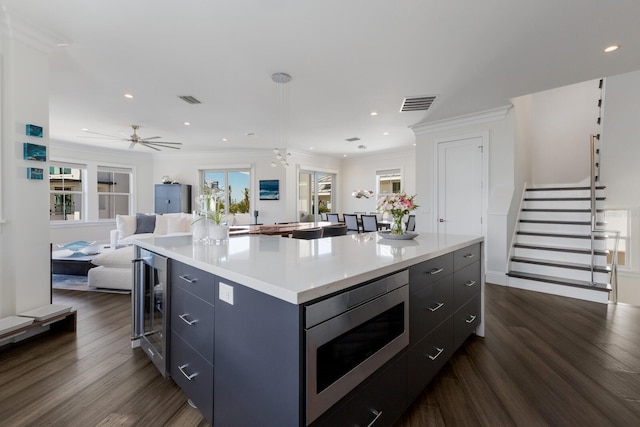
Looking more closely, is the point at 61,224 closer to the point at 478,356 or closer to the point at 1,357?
the point at 1,357

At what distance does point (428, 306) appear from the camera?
1717 millimetres

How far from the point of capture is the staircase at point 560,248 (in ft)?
12.4

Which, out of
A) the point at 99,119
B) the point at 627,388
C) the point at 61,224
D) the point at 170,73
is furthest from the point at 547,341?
the point at 61,224

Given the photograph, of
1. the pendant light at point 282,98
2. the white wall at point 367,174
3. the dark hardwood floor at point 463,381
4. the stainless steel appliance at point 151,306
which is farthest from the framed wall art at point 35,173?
the white wall at point 367,174

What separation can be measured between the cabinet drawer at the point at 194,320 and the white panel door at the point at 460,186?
186 inches

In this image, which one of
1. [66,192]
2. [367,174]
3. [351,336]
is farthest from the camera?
[367,174]

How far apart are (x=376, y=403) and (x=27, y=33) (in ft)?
12.5

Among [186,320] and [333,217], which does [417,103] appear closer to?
[186,320]

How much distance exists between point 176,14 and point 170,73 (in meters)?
1.20

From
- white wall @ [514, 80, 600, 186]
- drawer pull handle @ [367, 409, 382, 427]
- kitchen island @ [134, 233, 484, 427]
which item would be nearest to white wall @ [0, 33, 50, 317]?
kitchen island @ [134, 233, 484, 427]

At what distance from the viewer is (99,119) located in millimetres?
5188

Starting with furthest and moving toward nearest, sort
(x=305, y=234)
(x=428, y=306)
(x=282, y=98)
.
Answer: (x=282, y=98), (x=305, y=234), (x=428, y=306)

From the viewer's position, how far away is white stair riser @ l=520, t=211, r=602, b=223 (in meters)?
4.58

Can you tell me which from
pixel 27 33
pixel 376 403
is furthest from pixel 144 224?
pixel 376 403
